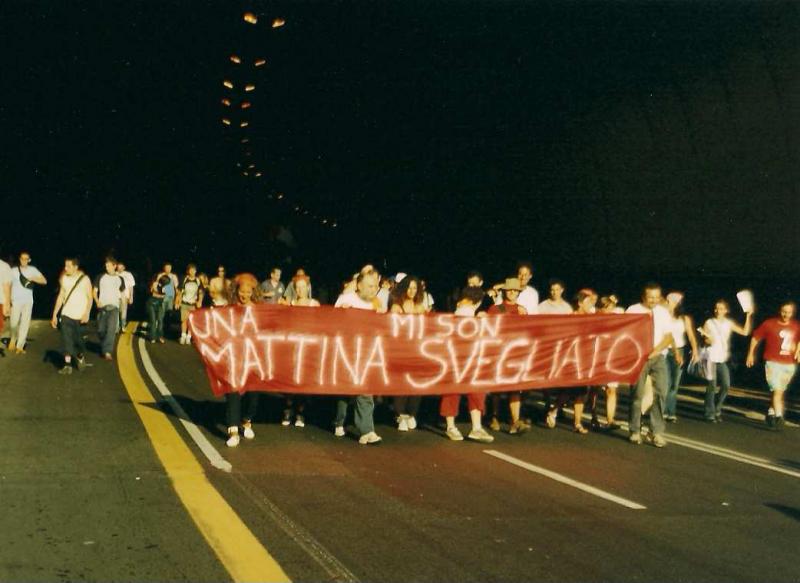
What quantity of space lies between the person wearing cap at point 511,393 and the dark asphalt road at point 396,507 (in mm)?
335

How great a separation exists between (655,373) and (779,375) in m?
3.16

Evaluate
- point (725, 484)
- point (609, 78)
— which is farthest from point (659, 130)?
point (725, 484)

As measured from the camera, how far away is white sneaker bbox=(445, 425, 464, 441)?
10.9 m

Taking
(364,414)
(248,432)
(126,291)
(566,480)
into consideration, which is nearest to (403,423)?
(364,414)

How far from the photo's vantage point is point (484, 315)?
11.5 meters

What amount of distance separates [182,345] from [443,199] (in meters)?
11.4

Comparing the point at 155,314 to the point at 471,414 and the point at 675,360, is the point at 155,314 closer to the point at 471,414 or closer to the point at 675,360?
the point at 675,360

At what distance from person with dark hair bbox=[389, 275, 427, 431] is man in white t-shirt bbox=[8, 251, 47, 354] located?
782 centimetres

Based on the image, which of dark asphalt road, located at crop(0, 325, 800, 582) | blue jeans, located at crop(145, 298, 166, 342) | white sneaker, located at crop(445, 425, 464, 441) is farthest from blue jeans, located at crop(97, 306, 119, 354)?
white sneaker, located at crop(445, 425, 464, 441)

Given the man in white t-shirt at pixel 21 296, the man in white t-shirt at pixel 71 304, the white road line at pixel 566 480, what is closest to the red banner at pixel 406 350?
the white road line at pixel 566 480

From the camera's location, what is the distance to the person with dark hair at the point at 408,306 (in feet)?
37.9

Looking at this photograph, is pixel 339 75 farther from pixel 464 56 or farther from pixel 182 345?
pixel 182 345

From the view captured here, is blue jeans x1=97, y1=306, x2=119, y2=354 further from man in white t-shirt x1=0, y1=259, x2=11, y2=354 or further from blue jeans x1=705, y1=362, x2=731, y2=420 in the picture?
Result: blue jeans x1=705, y1=362, x2=731, y2=420

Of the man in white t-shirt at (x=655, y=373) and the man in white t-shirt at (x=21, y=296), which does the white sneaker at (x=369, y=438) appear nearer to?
the man in white t-shirt at (x=655, y=373)
